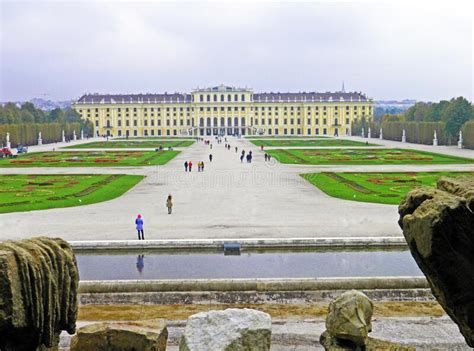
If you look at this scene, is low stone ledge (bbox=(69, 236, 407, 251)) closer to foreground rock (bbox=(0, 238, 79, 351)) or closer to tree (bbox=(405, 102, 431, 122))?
foreground rock (bbox=(0, 238, 79, 351))

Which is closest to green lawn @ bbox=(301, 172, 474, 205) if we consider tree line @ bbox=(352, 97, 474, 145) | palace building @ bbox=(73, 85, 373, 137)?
tree line @ bbox=(352, 97, 474, 145)

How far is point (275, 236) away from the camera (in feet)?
45.0

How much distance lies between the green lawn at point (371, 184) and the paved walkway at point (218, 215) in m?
0.73

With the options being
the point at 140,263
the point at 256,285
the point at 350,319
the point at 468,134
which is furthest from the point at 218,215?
the point at 468,134

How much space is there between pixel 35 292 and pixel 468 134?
48625mm

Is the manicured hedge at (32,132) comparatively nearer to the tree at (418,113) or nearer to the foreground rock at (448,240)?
the tree at (418,113)

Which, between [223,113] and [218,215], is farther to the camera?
[223,113]

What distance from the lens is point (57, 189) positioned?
23.1 meters

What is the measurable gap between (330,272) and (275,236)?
290 cm

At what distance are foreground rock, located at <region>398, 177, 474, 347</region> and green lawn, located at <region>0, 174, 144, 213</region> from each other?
15.7m

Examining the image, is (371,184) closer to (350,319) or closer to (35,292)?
(350,319)

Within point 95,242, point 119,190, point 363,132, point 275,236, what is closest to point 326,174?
point 119,190

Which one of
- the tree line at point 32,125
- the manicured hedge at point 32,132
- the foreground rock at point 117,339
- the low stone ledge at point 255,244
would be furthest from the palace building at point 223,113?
the foreground rock at point 117,339

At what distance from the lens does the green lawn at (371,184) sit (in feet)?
66.8
